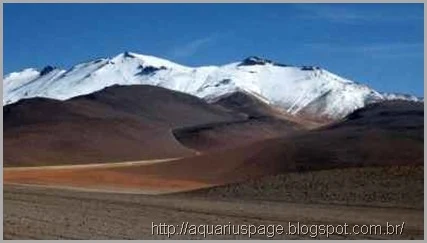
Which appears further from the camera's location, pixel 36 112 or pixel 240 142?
pixel 240 142

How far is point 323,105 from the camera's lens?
18050 cm

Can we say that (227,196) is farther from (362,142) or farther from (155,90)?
(155,90)

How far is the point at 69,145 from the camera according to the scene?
220 feet

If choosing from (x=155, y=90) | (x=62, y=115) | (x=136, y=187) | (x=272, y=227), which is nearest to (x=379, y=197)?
(x=272, y=227)

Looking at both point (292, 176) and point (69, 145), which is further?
point (69, 145)

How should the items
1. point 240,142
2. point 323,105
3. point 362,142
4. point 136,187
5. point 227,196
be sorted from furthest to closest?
point 323,105
point 240,142
point 362,142
point 136,187
point 227,196

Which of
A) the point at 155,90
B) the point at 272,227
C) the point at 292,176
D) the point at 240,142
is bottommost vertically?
the point at 272,227

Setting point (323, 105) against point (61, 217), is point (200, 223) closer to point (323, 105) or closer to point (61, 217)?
point (61, 217)

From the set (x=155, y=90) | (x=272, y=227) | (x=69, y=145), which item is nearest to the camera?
(x=272, y=227)

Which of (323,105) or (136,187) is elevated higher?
(323,105)

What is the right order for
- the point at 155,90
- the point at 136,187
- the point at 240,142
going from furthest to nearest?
the point at 155,90
the point at 240,142
the point at 136,187

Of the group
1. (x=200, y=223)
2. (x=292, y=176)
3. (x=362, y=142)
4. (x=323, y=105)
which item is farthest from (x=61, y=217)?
(x=323, y=105)

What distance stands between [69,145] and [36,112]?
685 inches

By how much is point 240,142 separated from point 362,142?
39.0 m
